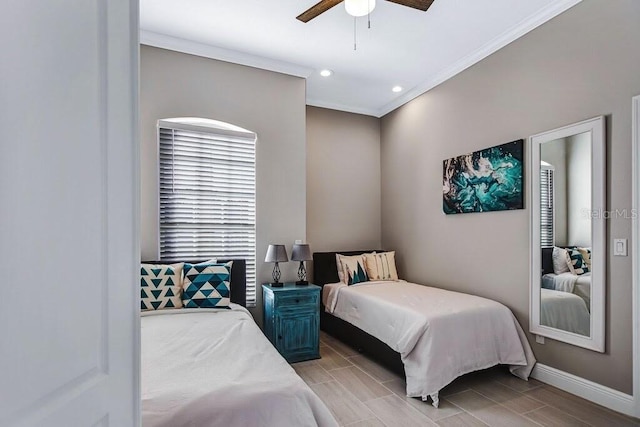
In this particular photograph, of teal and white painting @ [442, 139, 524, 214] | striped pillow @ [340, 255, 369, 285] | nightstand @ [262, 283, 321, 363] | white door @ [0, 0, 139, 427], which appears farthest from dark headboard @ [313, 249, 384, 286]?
white door @ [0, 0, 139, 427]

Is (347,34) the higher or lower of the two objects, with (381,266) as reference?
higher

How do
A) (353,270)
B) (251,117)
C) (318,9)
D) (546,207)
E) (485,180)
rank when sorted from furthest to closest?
(353,270) → (251,117) → (485,180) → (546,207) → (318,9)

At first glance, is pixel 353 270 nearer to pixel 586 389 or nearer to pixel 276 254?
pixel 276 254

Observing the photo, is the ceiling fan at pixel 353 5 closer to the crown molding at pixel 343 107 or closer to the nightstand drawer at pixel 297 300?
the crown molding at pixel 343 107

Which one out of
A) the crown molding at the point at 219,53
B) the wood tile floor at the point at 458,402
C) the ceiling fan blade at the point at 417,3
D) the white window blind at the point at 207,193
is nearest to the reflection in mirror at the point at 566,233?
the wood tile floor at the point at 458,402

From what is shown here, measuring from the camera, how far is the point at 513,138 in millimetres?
3262

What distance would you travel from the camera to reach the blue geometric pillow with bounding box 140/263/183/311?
2912mm

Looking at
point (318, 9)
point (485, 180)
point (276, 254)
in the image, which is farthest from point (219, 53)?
point (485, 180)

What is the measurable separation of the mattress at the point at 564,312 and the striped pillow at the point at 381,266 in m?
1.81

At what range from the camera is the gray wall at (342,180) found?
475 centimetres

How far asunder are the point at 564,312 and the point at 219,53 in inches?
153

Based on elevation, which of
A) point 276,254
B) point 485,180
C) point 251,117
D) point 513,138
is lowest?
point 276,254

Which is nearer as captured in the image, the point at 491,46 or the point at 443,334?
the point at 443,334

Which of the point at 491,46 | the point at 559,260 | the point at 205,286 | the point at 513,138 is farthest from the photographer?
the point at 491,46
